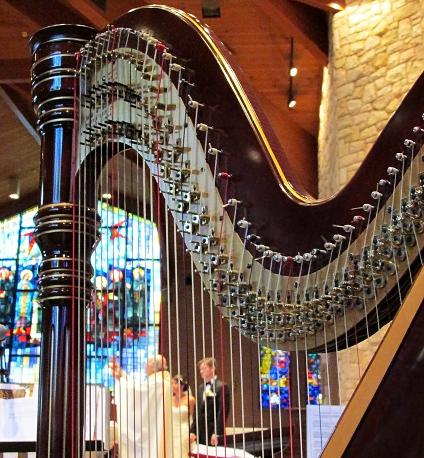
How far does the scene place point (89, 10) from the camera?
616 centimetres

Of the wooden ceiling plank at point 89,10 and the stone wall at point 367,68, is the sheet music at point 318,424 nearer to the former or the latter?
the stone wall at point 367,68

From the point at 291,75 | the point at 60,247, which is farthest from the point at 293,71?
the point at 60,247

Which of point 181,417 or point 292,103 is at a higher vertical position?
point 292,103

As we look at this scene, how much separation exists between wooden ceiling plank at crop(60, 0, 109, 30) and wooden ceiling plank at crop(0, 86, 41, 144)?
218 centimetres

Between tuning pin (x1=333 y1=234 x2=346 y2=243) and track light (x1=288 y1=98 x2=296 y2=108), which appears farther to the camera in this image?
track light (x1=288 y1=98 x2=296 y2=108)

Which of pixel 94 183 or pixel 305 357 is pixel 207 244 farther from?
pixel 94 183

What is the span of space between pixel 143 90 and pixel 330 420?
99cm

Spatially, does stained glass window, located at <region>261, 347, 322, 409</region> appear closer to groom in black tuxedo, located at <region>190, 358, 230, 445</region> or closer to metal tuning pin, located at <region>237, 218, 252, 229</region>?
groom in black tuxedo, located at <region>190, 358, 230, 445</region>

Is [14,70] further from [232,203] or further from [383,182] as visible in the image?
[383,182]

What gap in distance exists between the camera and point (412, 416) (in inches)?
32.0

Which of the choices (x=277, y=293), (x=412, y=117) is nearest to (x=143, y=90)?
(x=277, y=293)

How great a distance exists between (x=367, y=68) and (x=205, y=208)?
181 inches

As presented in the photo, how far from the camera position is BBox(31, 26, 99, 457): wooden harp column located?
1.55 meters

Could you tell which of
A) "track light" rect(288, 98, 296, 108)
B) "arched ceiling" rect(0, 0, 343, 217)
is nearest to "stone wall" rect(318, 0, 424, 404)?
"arched ceiling" rect(0, 0, 343, 217)
